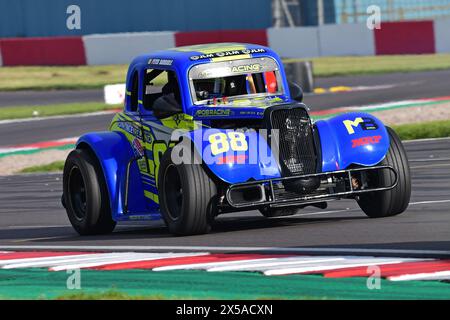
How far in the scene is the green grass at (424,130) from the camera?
19.1 meters


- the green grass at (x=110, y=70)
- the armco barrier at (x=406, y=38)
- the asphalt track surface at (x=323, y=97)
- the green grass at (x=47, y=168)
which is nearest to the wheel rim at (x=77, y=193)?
the green grass at (x=47, y=168)

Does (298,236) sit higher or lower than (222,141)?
lower

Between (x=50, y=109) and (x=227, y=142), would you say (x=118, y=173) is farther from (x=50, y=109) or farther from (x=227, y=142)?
(x=50, y=109)

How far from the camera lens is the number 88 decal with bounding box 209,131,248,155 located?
9.47 meters

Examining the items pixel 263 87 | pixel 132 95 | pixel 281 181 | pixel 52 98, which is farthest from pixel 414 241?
pixel 52 98

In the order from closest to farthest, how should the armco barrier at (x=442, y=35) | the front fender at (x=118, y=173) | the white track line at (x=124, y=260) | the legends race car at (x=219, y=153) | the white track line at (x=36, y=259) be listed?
1. the white track line at (x=124, y=260)
2. the white track line at (x=36, y=259)
3. the legends race car at (x=219, y=153)
4. the front fender at (x=118, y=173)
5. the armco barrier at (x=442, y=35)

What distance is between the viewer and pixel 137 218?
10594 mm

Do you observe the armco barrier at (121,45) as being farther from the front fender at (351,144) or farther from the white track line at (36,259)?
the white track line at (36,259)

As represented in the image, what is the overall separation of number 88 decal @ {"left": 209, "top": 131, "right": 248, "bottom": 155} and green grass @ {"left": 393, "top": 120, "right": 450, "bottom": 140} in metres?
9.87

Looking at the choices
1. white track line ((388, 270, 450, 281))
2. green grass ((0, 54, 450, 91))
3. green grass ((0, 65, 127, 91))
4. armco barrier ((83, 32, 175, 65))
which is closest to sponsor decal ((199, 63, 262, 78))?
white track line ((388, 270, 450, 281))

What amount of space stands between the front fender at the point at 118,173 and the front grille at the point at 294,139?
5.43ft
